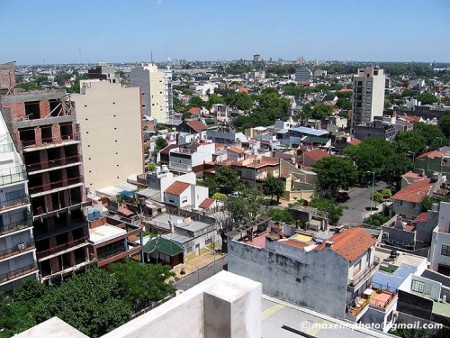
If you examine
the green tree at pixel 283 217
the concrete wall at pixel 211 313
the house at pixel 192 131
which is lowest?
the green tree at pixel 283 217

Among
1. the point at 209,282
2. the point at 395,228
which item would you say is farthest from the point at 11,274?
the point at 395,228

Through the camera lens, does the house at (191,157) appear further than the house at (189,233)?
Yes

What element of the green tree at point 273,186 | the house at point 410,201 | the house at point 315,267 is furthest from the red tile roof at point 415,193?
the house at point 315,267

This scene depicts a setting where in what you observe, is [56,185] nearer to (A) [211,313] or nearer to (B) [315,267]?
(B) [315,267]

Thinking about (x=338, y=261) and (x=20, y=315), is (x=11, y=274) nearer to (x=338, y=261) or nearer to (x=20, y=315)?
(x=20, y=315)

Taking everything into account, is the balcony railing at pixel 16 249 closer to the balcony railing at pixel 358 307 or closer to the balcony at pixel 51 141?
the balcony at pixel 51 141

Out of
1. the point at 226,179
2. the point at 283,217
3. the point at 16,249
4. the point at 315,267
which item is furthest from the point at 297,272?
the point at 226,179

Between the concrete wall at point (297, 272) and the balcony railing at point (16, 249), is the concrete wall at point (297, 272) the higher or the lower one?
the lower one
